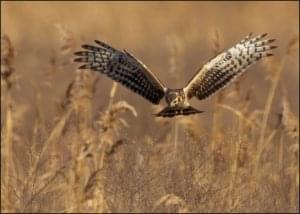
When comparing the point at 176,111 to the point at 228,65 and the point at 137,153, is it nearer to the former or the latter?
the point at 228,65

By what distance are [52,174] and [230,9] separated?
35.4 feet

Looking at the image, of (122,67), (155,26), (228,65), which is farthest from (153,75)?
(155,26)

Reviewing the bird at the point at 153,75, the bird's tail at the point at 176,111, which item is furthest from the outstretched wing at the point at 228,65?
the bird's tail at the point at 176,111

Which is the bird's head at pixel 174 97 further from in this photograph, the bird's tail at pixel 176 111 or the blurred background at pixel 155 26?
the blurred background at pixel 155 26

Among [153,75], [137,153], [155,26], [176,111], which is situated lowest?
[137,153]

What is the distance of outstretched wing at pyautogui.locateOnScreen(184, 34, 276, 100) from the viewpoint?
22.6 ft

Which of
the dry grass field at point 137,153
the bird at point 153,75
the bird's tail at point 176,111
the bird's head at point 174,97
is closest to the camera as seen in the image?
the bird's tail at point 176,111

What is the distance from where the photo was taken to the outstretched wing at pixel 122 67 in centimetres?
684

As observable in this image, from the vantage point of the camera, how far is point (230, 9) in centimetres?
1859

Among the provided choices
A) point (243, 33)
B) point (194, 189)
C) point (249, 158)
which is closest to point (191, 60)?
point (243, 33)

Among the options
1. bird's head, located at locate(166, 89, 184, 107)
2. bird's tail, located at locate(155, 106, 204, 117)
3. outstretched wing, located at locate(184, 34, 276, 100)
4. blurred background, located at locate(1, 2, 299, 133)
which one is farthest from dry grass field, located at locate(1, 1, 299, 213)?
blurred background, located at locate(1, 2, 299, 133)

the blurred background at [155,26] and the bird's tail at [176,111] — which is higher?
the blurred background at [155,26]

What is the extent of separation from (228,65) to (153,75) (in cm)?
41

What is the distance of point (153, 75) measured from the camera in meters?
6.79
